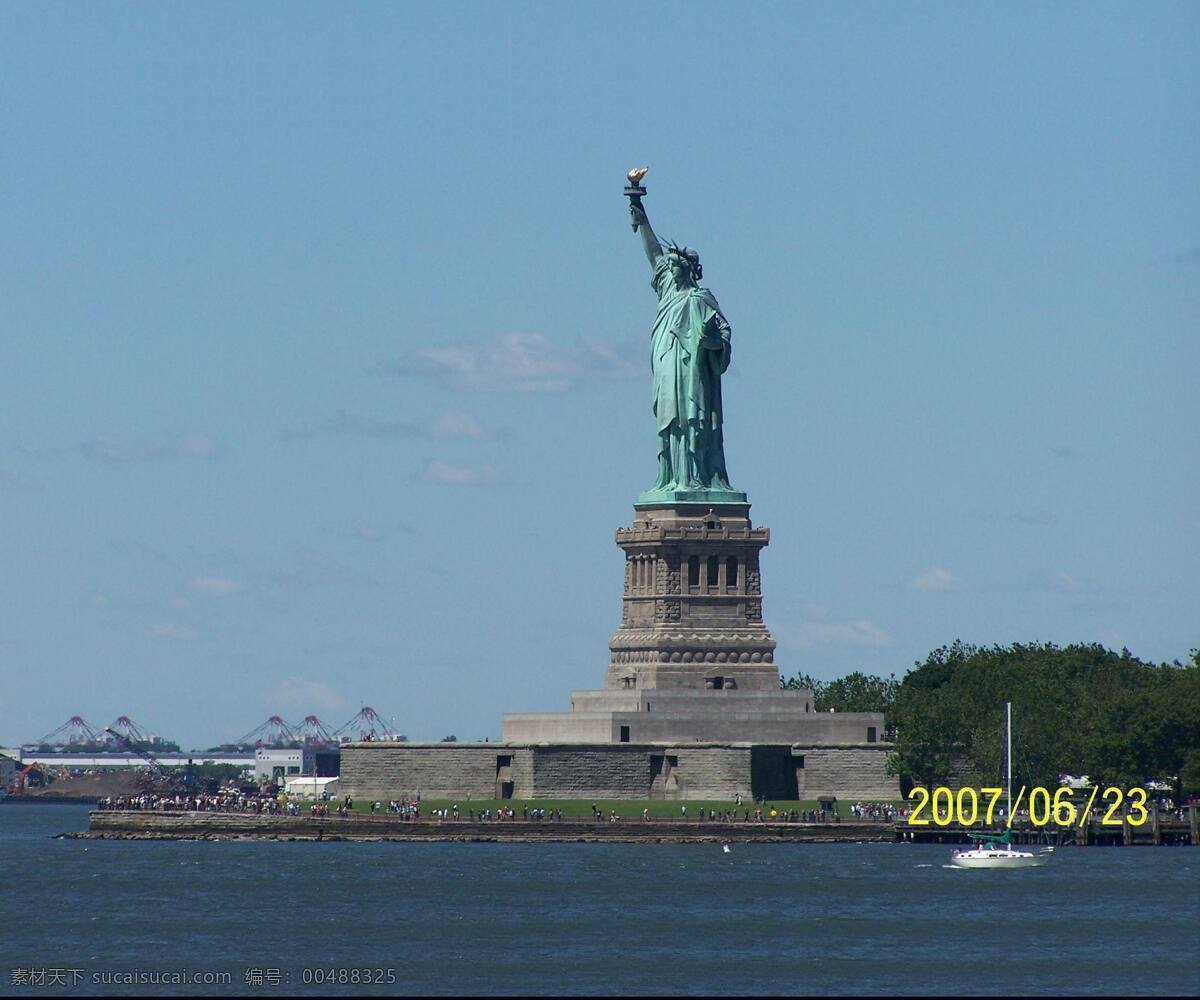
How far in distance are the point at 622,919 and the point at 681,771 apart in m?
34.8

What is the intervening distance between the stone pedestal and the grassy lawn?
510cm

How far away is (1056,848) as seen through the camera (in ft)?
383

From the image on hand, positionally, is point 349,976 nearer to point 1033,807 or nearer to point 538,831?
point 538,831

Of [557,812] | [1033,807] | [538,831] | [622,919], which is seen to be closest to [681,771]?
[557,812]

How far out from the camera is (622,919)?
8769 centimetres

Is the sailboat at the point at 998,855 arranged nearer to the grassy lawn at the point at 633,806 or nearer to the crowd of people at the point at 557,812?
the crowd of people at the point at 557,812

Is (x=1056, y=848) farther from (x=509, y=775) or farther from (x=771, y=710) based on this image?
(x=509, y=775)

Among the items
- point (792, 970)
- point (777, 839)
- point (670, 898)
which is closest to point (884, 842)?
point (777, 839)

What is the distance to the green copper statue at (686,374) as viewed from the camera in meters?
127

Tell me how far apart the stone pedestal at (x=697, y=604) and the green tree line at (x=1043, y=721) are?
7.34m

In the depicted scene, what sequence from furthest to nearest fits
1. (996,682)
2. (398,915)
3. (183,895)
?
(996,682), (183,895), (398,915)

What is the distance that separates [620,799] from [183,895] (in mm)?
28676

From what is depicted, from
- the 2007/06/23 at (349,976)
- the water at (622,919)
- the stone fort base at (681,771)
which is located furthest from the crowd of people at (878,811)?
the 2007/06/23 at (349,976)

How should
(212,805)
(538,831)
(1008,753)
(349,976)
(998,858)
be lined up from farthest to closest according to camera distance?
(212,805) < (1008,753) < (538,831) < (998,858) < (349,976)
